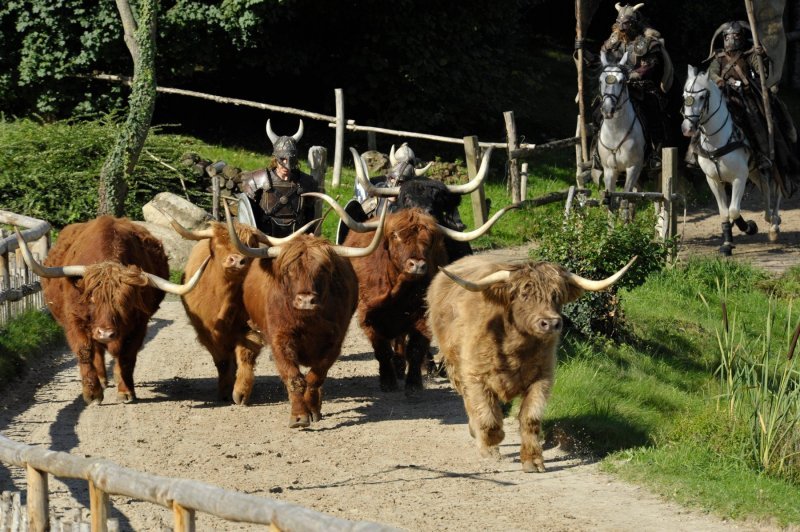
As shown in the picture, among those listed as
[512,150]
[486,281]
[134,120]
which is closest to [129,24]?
[134,120]

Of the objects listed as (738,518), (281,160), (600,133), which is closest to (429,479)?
(738,518)

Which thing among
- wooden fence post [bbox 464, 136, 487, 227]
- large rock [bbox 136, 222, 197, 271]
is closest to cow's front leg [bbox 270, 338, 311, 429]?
large rock [bbox 136, 222, 197, 271]

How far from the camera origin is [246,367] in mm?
11227

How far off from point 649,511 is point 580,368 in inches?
131

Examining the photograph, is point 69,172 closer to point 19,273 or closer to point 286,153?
point 19,273

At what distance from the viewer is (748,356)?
10.9m

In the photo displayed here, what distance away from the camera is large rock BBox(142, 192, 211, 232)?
60.0ft

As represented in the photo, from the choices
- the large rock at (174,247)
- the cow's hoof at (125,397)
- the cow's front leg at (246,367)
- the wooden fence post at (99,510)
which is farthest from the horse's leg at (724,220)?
the wooden fence post at (99,510)

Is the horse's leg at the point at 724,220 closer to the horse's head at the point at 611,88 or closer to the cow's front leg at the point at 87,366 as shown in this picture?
the horse's head at the point at 611,88

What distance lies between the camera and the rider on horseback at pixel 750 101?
63.3ft

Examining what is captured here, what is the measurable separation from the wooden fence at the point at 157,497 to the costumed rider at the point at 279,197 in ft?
19.0

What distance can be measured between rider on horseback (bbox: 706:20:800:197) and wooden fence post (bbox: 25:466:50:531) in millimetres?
14412

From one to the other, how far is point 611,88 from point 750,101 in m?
2.58

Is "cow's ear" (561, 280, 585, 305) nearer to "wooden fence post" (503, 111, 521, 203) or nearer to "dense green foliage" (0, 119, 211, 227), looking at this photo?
"wooden fence post" (503, 111, 521, 203)
